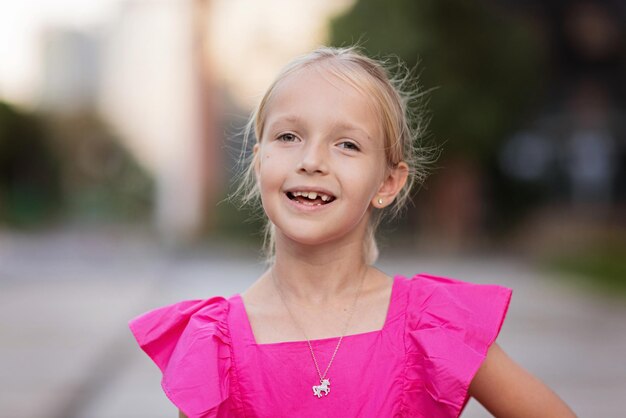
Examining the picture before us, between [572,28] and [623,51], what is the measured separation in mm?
1254

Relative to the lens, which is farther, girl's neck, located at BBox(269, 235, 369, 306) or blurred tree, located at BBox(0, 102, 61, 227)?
blurred tree, located at BBox(0, 102, 61, 227)

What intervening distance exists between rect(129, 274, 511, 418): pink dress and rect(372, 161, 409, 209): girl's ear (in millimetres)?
246

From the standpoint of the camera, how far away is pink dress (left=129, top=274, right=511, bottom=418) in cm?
183

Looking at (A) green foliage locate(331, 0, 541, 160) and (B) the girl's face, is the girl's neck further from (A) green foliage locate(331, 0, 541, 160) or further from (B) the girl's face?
(A) green foliage locate(331, 0, 541, 160)

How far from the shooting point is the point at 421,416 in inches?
72.9

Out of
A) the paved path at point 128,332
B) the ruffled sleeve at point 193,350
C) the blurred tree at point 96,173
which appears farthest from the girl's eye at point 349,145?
the blurred tree at point 96,173

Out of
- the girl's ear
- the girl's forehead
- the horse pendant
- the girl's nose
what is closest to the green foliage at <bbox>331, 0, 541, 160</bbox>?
the girl's ear

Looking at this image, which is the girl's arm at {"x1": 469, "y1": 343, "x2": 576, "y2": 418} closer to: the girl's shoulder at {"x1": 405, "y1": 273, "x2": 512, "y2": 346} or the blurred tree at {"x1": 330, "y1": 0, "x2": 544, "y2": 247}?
the girl's shoulder at {"x1": 405, "y1": 273, "x2": 512, "y2": 346}

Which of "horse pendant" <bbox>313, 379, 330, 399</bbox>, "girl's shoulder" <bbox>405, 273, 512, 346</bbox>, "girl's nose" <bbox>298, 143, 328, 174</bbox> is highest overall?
"girl's nose" <bbox>298, 143, 328, 174</bbox>

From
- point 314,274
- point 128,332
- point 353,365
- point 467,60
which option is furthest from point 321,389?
point 467,60

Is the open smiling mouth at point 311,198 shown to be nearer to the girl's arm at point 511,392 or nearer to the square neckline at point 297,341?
the square neckline at point 297,341

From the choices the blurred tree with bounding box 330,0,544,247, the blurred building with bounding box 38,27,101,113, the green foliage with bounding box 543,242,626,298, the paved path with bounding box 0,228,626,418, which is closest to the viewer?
the paved path with bounding box 0,228,626,418

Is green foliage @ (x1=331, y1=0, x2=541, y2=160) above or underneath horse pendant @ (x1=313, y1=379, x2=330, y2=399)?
above

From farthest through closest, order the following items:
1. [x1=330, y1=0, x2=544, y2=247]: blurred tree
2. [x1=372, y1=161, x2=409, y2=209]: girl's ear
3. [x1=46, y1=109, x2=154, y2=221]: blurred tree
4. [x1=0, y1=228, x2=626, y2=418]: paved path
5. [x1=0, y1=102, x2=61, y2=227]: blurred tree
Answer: [x1=0, y1=102, x2=61, y2=227]: blurred tree, [x1=46, y1=109, x2=154, y2=221]: blurred tree, [x1=330, y1=0, x2=544, y2=247]: blurred tree, [x1=0, y1=228, x2=626, y2=418]: paved path, [x1=372, y1=161, x2=409, y2=209]: girl's ear
